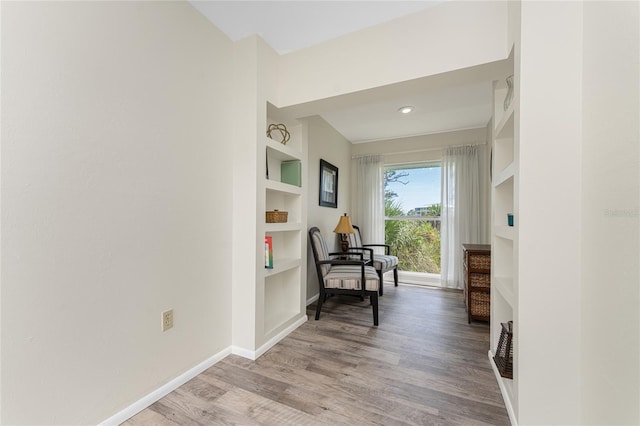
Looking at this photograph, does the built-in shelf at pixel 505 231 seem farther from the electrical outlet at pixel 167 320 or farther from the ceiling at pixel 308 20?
the electrical outlet at pixel 167 320

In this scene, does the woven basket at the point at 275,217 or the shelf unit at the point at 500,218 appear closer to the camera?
the shelf unit at the point at 500,218

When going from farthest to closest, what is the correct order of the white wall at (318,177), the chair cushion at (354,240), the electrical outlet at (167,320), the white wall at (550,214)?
the chair cushion at (354,240) < the white wall at (318,177) < the electrical outlet at (167,320) < the white wall at (550,214)

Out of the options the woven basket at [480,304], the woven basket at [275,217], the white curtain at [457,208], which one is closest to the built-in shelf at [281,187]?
the woven basket at [275,217]

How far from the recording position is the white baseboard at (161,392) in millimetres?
1313

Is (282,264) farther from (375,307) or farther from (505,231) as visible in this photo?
(505,231)

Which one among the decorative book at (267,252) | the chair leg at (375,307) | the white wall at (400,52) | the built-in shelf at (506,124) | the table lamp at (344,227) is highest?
the white wall at (400,52)

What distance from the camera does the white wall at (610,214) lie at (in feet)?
2.74

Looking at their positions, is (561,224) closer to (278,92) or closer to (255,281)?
(255,281)

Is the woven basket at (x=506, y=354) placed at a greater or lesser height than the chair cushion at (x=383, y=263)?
lesser

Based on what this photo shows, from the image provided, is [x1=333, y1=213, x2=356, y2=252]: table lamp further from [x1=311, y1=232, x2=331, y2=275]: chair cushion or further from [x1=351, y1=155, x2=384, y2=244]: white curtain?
[x1=351, y1=155, x2=384, y2=244]: white curtain

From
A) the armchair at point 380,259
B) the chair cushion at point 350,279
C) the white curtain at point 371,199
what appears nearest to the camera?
the chair cushion at point 350,279

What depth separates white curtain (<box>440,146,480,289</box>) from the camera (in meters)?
3.79

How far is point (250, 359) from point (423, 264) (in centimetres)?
327

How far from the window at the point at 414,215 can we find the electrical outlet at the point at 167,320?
3.58 meters
